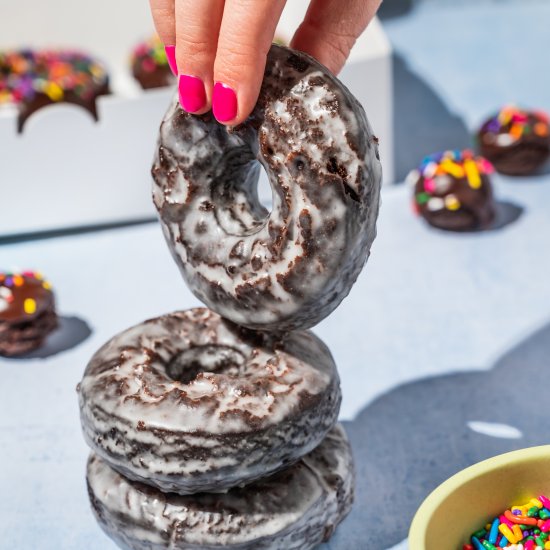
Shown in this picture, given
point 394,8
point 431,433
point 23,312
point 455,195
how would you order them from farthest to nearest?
point 394,8
point 455,195
point 23,312
point 431,433

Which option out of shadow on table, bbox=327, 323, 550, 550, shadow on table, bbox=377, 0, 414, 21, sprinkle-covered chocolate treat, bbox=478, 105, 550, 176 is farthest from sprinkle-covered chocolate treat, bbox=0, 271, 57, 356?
shadow on table, bbox=377, 0, 414, 21

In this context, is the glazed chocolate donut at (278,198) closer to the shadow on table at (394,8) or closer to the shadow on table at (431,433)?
the shadow on table at (431,433)

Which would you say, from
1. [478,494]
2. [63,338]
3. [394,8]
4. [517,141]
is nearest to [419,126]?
[517,141]

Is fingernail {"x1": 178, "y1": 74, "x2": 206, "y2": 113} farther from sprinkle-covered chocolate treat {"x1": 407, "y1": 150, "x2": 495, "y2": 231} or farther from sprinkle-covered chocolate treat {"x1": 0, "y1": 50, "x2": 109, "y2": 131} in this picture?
sprinkle-covered chocolate treat {"x1": 0, "y1": 50, "x2": 109, "y2": 131}

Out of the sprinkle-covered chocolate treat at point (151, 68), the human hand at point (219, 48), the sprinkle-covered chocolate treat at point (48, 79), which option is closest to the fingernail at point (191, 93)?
the human hand at point (219, 48)

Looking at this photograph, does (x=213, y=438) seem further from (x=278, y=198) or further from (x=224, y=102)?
(x=224, y=102)

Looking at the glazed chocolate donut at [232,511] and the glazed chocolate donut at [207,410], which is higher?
the glazed chocolate donut at [207,410]
